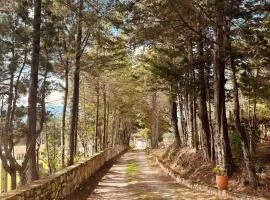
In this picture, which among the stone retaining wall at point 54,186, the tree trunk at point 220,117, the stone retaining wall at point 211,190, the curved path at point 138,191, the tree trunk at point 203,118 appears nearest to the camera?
the stone retaining wall at point 54,186

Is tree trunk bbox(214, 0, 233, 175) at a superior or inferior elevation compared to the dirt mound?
superior

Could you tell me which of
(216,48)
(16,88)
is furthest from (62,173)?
(16,88)

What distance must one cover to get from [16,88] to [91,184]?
9089mm

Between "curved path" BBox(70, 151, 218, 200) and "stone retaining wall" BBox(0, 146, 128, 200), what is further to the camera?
"curved path" BBox(70, 151, 218, 200)

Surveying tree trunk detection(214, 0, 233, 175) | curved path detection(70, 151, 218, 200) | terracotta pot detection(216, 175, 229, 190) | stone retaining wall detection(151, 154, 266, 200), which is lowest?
curved path detection(70, 151, 218, 200)

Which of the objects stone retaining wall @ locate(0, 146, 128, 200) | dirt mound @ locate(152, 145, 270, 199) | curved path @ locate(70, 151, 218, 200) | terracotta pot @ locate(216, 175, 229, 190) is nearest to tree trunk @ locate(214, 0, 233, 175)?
dirt mound @ locate(152, 145, 270, 199)

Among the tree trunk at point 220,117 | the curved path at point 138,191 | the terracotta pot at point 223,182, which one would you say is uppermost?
the tree trunk at point 220,117

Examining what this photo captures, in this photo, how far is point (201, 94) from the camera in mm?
18906

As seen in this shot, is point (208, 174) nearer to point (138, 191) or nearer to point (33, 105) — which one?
point (138, 191)

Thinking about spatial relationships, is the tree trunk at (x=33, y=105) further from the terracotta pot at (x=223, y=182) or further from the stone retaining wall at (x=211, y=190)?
the terracotta pot at (x=223, y=182)

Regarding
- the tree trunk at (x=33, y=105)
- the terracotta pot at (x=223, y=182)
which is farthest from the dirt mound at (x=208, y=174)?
the tree trunk at (x=33, y=105)

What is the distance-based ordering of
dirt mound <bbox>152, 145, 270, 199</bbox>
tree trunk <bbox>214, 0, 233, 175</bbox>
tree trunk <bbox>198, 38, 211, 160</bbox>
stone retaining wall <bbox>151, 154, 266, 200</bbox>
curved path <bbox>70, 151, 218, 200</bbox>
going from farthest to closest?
tree trunk <bbox>198, 38, 211, 160</bbox>, tree trunk <bbox>214, 0, 233, 175</bbox>, curved path <bbox>70, 151, 218, 200</bbox>, dirt mound <bbox>152, 145, 270, 199</bbox>, stone retaining wall <bbox>151, 154, 266, 200</bbox>

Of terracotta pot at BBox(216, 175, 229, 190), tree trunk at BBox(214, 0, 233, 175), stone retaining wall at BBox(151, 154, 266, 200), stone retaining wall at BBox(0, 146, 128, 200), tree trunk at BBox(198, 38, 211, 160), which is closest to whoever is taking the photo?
stone retaining wall at BBox(0, 146, 128, 200)

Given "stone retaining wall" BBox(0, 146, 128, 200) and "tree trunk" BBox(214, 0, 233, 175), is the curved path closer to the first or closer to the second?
"stone retaining wall" BBox(0, 146, 128, 200)
